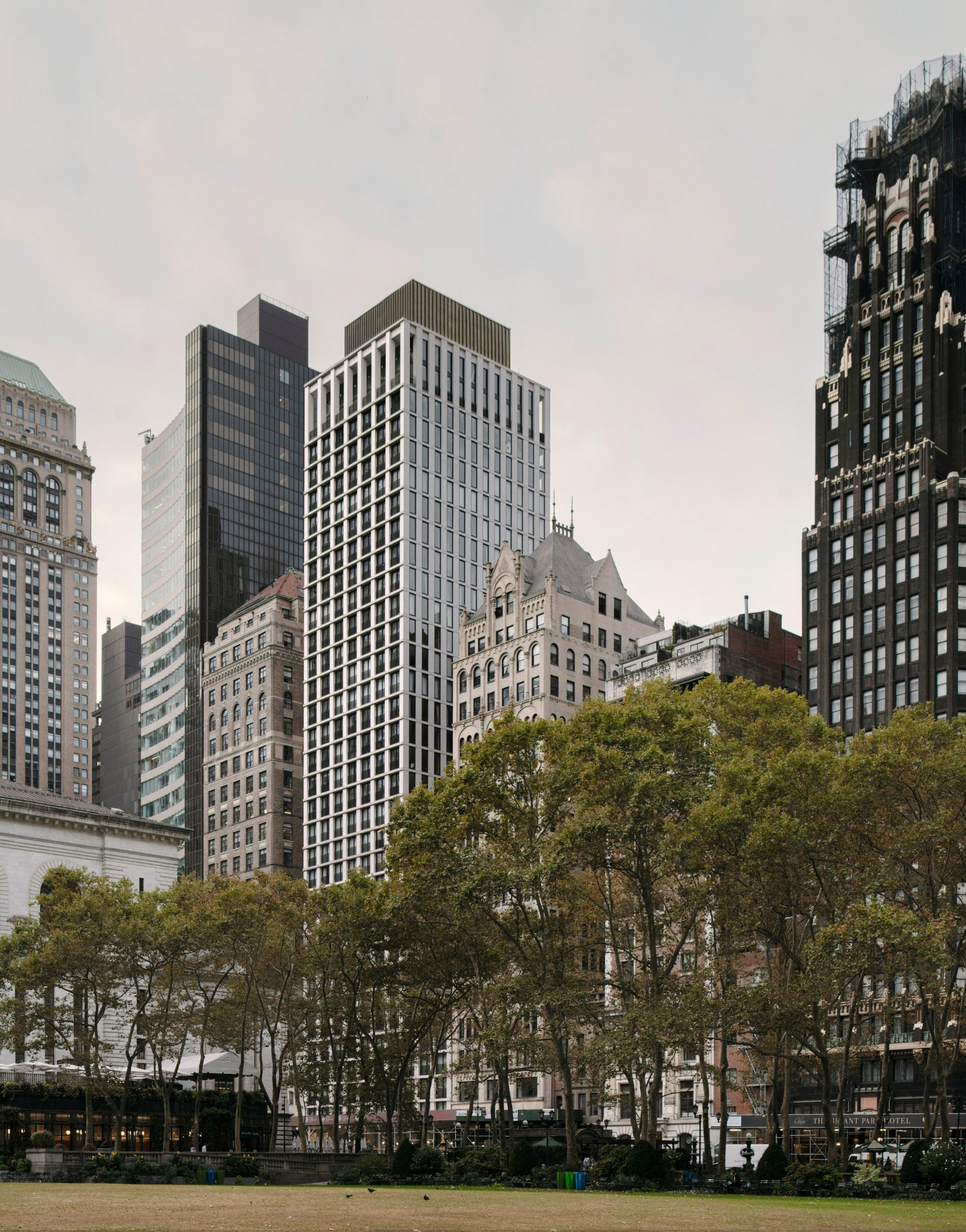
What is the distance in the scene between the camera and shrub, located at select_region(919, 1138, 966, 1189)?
176 feet

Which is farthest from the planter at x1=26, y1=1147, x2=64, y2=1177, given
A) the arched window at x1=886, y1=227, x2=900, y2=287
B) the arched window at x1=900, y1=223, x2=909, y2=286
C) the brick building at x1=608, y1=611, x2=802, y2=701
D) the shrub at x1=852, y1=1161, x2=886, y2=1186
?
the arched window at x1=886, y1=227, x2=900, y2=287

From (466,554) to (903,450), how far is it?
2253 inches

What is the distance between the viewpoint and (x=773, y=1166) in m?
60.7

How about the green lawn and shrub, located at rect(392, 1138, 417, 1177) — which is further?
shrub, located at rect(392, 1138, 417, 1177)

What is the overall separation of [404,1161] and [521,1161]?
6.96 meters

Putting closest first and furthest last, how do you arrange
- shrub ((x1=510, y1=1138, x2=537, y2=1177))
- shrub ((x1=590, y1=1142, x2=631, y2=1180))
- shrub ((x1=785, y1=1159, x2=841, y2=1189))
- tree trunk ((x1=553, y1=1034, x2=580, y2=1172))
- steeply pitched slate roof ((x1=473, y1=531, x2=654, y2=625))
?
shrub ((x1=785, y1=1159, x2=841, y2=1189)), shrub ((x1=590, y1=1142, x2=631, y2=1180)), tree trunk ((x1=553, y1=1034, x2=580, y2=1172)), shrub ((x1=510, y1=1138, x2=537, y2=1177)), steeply pitched slate roof ((x1=473, y1=531, x2=654, y2=625))

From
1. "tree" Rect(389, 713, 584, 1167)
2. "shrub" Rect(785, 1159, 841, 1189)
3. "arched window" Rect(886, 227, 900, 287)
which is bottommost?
"shrub" Rect(785, 1159, 841, 1189)

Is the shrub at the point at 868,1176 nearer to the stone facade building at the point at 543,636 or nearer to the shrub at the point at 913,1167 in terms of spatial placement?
the shrub at the point at 913,1167

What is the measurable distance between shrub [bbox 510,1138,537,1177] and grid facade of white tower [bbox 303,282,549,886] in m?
78.8

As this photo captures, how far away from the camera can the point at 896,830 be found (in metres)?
65.6

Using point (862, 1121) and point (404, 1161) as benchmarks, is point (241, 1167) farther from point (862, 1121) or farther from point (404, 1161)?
point (862, 1121)

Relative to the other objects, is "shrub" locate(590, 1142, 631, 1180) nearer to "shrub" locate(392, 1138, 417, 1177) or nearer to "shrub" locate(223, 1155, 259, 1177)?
"shrub" locate(392, 1138, 417, 1177)

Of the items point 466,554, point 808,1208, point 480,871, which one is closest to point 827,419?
point 466,554

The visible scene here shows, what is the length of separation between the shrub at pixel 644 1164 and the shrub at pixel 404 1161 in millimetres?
13667
